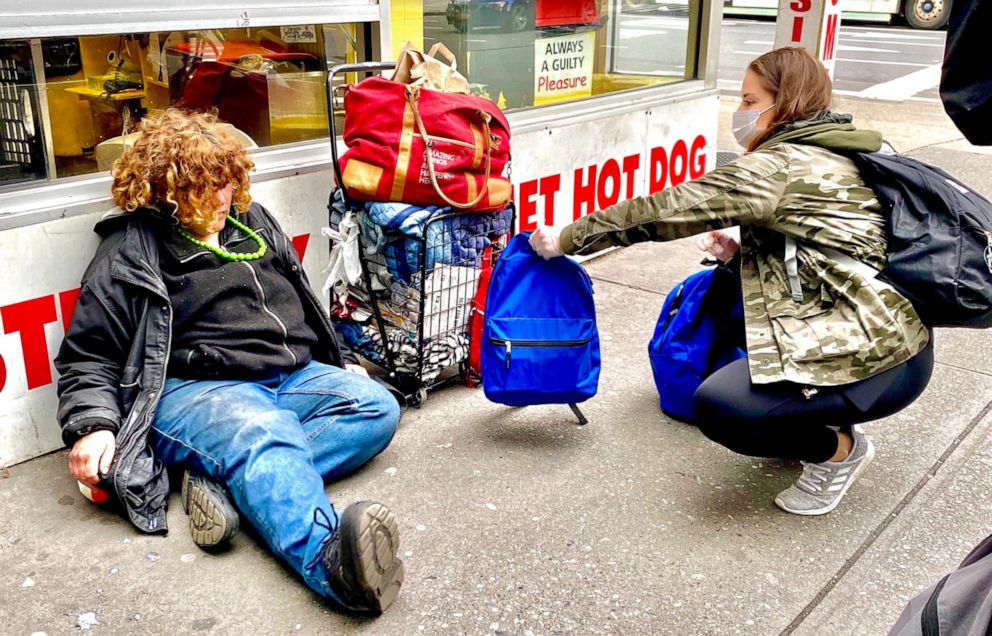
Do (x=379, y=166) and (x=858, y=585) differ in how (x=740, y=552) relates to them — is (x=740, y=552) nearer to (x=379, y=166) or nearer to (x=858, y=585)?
(x=858, y=585)

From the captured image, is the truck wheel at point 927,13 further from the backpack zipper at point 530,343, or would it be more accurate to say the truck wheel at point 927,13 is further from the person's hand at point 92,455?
the person's hand at point 92,455

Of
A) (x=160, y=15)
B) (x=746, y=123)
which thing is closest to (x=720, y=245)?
(x=746, y=123)

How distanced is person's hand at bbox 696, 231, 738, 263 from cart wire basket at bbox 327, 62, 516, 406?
0.78m

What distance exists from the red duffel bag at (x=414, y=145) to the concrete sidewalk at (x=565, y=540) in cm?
82

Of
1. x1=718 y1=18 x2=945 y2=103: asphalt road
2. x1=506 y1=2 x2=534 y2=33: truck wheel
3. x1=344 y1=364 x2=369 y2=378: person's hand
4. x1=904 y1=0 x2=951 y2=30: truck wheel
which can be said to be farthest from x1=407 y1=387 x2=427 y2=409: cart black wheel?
x1=904 y1=0 x2=951 y2=30: truck wheel

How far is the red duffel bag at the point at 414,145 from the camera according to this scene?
3283mm

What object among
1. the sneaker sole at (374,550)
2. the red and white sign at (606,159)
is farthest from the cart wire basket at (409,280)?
the sneaker sole at (374,550)

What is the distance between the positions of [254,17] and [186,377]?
1.38 metres

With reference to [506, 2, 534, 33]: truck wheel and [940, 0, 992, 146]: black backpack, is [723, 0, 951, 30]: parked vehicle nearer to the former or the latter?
[506, 2, 534, 33]: truck wheel

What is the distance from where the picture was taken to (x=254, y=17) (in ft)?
11.5

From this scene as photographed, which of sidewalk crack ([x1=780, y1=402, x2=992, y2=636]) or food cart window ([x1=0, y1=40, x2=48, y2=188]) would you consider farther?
food cart window ([x1=0, y1=40, x2=48, y2=188])

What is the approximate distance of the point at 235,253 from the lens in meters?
2.99

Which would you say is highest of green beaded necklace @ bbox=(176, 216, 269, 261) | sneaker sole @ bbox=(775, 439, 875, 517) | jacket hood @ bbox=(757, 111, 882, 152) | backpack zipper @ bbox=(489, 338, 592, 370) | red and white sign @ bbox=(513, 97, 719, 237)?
jacket hood @ bbox=(757, 111, 882, 152)

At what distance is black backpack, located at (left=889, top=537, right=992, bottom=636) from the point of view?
1.36 m
